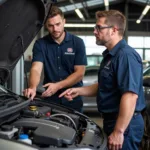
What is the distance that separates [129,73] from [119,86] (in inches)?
5.1

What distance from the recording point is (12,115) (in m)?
2.38

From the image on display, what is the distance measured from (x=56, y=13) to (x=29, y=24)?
43 centimetres

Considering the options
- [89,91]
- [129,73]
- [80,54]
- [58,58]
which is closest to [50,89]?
[89,91]

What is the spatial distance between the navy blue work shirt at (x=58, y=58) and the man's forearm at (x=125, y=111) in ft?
3.88

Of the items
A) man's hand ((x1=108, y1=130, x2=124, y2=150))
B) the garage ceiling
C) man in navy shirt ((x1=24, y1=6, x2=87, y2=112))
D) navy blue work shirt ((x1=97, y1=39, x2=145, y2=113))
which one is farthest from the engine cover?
the garage ceiling

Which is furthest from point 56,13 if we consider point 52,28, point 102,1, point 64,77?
point 102,1

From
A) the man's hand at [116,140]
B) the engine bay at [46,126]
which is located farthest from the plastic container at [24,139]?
the man's hand at [116,140]

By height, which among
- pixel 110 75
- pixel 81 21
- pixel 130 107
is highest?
pixel 81 21

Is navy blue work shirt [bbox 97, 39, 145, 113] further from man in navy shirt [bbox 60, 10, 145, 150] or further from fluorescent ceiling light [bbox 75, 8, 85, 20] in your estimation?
fluorescent ceiling light [bbox 75, 8, 85, 20]

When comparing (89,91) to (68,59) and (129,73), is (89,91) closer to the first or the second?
(68,59)

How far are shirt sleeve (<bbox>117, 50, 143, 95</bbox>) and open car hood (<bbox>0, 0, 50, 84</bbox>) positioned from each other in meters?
0.82

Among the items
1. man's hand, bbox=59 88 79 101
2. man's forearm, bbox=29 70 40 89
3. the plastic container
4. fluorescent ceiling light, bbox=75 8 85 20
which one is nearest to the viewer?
the plastic container

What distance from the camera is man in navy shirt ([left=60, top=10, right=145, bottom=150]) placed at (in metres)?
2.45

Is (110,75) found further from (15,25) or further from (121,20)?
(15,25)
